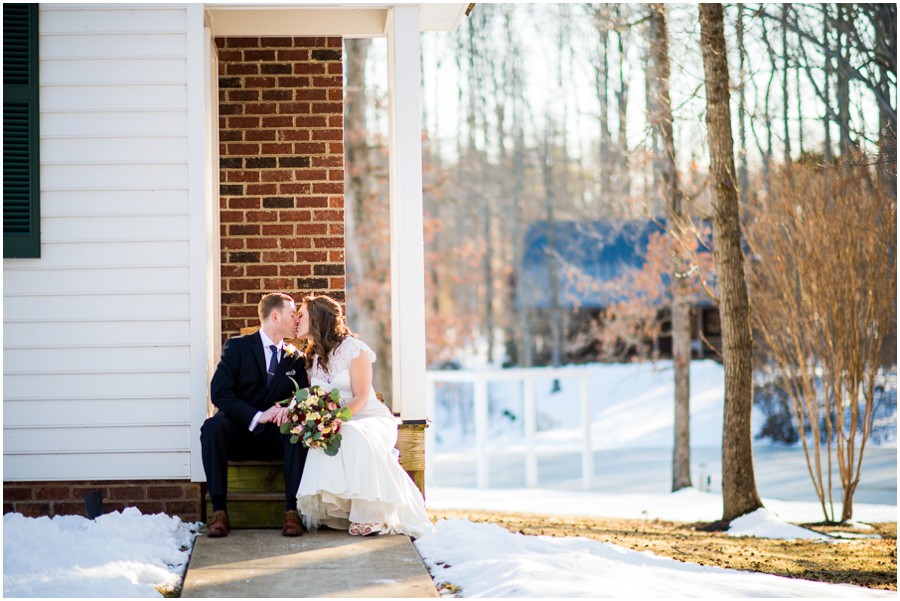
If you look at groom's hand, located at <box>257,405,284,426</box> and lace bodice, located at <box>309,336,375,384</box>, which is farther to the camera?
lace bodice, located at <box>309,336,375,384</box>

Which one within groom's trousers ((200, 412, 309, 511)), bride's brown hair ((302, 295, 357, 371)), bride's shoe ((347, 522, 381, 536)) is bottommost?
bride's shoe ((347, 522, 381, 536))

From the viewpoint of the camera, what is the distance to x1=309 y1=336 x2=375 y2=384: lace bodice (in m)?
6.14

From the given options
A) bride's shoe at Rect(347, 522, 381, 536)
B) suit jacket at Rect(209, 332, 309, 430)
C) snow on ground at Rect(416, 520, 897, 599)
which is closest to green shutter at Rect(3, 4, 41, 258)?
suit jacket at Rect(209, 332, 309, 430)

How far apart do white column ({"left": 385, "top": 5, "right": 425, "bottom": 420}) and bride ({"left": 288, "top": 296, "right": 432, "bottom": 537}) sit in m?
0.36

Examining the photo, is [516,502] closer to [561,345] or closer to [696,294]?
[696,294]

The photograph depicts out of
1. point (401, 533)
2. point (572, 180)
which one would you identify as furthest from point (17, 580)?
point (572, 180)

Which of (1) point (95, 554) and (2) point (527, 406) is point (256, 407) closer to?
(1) point (95, 554)

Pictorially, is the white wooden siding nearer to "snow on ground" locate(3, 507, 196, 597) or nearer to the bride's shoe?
"snow on ground" locate(3, 507, 196, 597)

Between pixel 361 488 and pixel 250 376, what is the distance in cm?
102

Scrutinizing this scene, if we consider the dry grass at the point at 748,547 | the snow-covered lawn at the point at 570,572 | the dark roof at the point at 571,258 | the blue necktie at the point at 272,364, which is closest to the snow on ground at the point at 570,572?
the snow-covered lawn at the point at 570,572

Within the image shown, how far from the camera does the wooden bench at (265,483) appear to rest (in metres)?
5.98

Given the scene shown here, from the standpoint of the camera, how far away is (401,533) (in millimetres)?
5727

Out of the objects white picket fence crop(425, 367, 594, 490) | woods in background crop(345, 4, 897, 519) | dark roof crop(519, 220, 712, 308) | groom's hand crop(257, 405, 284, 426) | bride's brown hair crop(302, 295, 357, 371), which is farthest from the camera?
dark roof crop(519, 220, 712, 308)

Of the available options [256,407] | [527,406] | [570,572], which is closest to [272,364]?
[256,407]
